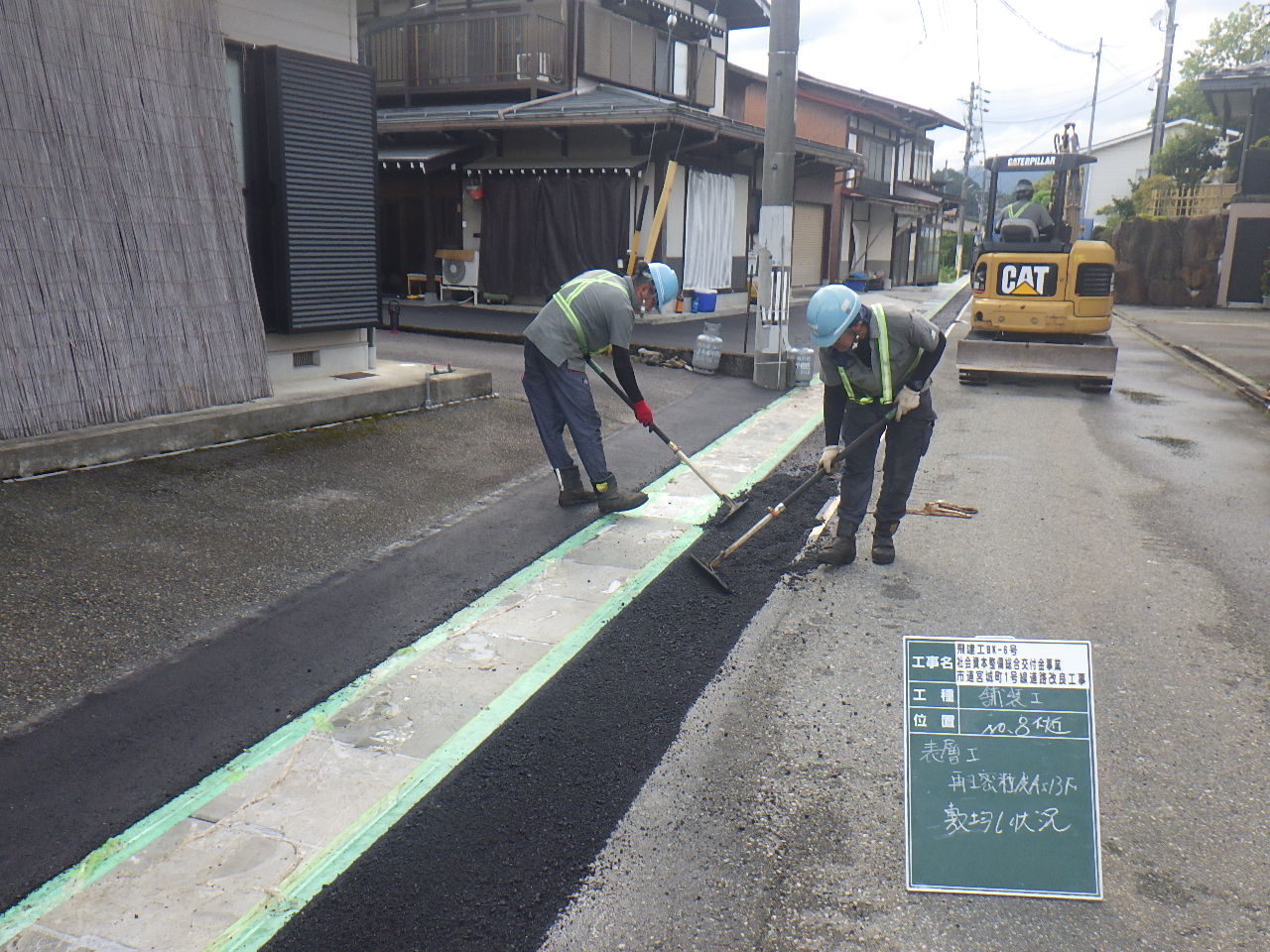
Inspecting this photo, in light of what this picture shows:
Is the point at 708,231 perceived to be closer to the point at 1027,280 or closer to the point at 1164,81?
the point at 1027,280

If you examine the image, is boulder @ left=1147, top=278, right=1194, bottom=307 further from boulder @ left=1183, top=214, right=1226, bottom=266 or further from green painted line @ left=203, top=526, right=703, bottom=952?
green painted line @ left=203, top=526, right=703, bottom=952

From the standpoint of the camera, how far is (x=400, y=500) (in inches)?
246

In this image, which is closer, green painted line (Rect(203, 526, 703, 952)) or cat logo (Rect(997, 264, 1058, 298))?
green painted line (Rect(203, 526, 703, 952))

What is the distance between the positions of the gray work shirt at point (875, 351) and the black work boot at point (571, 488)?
1928 millimetres

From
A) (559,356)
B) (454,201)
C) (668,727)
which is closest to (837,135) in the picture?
(454,201)

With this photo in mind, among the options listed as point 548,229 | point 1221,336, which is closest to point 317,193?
point 548,229

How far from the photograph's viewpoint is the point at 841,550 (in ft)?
17.8

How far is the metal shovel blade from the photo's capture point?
4.98 metres

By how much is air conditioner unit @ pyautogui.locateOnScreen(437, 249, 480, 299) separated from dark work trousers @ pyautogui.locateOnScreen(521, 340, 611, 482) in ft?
42.5

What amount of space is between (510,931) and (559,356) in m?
3.97

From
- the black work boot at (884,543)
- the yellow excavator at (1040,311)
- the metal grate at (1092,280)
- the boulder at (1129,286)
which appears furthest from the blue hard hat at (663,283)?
the boulder at (1129,286)

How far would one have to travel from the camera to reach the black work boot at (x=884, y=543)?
18.1 ft

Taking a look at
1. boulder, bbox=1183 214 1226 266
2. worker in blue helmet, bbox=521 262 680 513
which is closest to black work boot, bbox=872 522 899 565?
worker in blue helmet, bbox=521 262 680 513

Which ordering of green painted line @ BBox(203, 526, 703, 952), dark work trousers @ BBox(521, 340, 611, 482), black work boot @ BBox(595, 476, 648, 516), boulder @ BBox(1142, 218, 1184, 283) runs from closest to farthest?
green painted line @ BBox(203, 526, 703, 952) < dark work trousers @ BBox(521, 340, 611, 482) < black work boot @ BBox(595, 476, 648, 516) < boulder @ BBox(1142, 218, 1184, 283)
